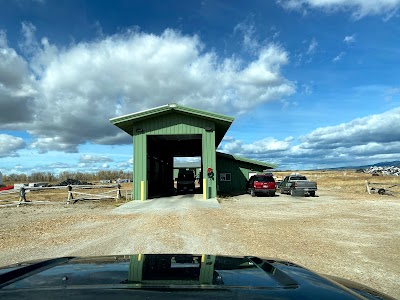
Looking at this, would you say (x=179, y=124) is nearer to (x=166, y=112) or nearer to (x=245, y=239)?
(x=166, y=112)

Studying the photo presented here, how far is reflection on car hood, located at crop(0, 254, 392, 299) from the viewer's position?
221cm

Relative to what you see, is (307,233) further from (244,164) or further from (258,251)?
(244,164)

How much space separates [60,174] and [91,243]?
390 feet

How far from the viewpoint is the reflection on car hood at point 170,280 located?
2215mm

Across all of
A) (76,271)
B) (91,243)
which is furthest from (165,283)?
(91,243)

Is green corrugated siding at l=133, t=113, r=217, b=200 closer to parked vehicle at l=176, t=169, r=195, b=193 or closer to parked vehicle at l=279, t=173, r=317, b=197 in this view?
parked vehicle at l=279, t=173, r=317, b=197

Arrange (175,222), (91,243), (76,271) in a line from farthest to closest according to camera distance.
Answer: (175,222) → (91,243) → (76,271)

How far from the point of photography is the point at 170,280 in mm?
2508

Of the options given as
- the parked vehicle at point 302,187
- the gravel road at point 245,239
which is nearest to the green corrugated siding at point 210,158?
the parked vehicle at point 302,187

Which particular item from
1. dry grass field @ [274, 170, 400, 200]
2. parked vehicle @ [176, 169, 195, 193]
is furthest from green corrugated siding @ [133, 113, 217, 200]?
dry grass field @ [274, 170, 400, 200]

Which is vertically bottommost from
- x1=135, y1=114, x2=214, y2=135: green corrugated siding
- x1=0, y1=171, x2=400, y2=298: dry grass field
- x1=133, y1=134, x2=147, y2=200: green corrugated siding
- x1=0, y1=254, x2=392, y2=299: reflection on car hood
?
x1=0, y1=171, x2=400, y2=298: dry grass field

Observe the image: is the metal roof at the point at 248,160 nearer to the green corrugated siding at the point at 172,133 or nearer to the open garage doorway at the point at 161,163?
the open garage doorway at the point at 161,163

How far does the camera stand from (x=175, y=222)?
14.1m

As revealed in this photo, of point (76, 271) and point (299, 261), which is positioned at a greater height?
point (76, 271)
